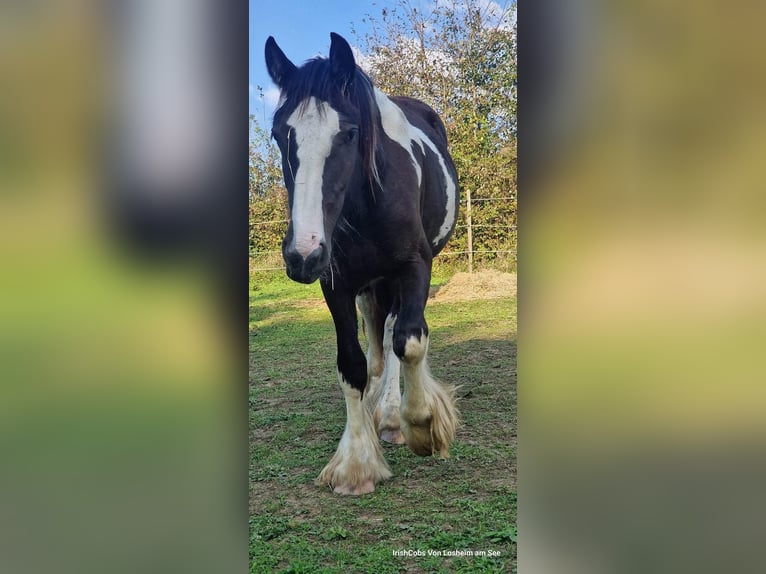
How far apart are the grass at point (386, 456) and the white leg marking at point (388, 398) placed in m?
0.11

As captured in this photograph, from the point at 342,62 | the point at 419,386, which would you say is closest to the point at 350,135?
the point at 342,62

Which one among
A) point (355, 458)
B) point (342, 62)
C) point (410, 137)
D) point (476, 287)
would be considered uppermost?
point (342, 62)

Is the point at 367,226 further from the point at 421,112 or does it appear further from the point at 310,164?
the point at 421,112

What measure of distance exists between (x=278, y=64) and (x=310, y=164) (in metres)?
0.50

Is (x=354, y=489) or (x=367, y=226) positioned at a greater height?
(x=367, y=226)

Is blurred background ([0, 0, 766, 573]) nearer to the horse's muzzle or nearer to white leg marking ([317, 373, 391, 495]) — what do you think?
the horse's muzzle

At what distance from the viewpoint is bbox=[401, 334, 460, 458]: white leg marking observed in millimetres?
2092

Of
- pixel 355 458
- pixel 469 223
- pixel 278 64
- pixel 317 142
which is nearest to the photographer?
pixel 317 142

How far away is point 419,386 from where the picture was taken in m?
2.11

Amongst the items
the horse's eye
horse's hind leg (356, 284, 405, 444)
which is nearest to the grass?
horse's hind leg (356, 284, 405, 444)
